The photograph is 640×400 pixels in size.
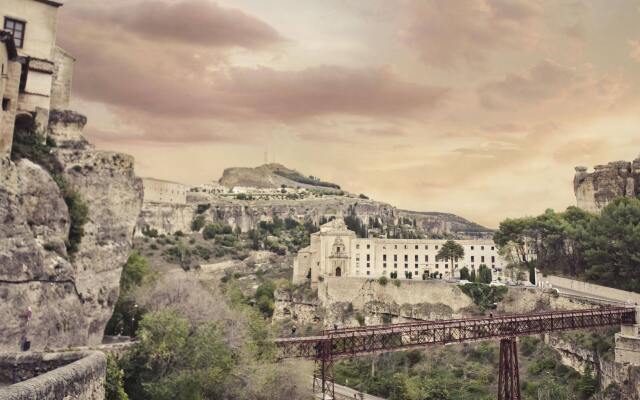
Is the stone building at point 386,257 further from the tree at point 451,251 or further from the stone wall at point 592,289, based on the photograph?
the stone wall at point 592,289

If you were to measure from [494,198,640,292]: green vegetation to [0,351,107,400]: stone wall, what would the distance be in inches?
1754

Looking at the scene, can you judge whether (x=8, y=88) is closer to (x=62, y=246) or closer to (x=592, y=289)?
(x=62, y=246)

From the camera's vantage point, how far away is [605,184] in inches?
2534

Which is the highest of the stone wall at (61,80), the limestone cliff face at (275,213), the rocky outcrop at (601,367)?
the limestone cliff face at (275,213)

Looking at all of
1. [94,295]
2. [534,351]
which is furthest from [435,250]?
[94,295]

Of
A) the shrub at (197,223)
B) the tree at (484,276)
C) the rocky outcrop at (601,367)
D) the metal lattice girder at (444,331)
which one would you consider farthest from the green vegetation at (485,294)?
the shrub at (197,223)

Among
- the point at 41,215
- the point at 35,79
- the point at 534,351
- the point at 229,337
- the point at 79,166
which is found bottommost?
the point at 534,351

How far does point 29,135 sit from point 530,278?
51.6 metres

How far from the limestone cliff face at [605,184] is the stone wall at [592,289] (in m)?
17.0

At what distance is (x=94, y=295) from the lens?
23891 mm

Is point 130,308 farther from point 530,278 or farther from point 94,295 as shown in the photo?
point 530,278

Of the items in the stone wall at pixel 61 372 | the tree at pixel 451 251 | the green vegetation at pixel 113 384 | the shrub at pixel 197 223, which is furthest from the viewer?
the shrub at pixel 197 223

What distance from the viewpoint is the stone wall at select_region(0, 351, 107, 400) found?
27.3ft

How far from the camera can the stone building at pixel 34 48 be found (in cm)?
2320
